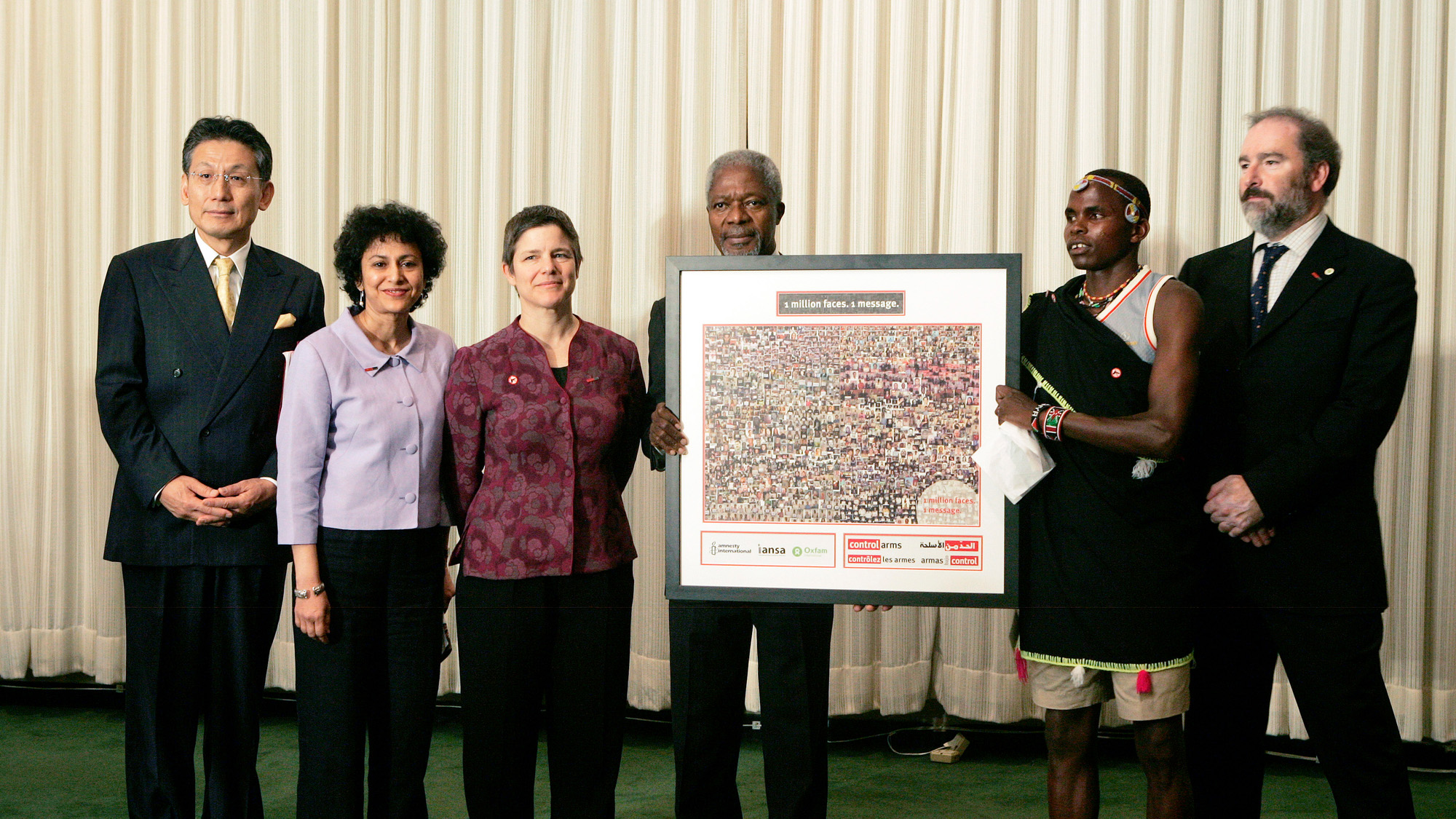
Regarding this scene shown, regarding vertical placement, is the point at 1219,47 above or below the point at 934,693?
above

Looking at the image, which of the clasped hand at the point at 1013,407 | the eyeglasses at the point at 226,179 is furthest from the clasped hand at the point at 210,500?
the clasped hand at the point at 1013,407

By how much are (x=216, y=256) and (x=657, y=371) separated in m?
1.13

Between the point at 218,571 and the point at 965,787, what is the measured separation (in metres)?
2.34

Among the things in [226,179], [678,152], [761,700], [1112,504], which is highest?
[678,152]

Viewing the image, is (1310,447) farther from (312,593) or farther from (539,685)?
(312,593)

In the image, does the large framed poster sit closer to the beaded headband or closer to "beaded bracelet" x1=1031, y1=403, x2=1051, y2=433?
"beaded bracelet" x1=1031, y1=403, x2=1051, y2=433

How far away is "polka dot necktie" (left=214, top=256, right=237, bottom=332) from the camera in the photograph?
101 inches

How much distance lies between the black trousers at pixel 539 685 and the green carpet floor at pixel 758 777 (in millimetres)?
931

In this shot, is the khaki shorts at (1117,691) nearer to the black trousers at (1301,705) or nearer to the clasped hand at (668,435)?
the black trousers at (1301,705)

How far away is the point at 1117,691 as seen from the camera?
2.25m

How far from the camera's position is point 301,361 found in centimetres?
231

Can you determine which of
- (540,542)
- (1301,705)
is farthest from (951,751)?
(540,542)

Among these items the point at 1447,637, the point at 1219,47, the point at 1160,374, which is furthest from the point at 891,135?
the point at 1447,637

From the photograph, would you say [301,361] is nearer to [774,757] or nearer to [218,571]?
[218,571]
